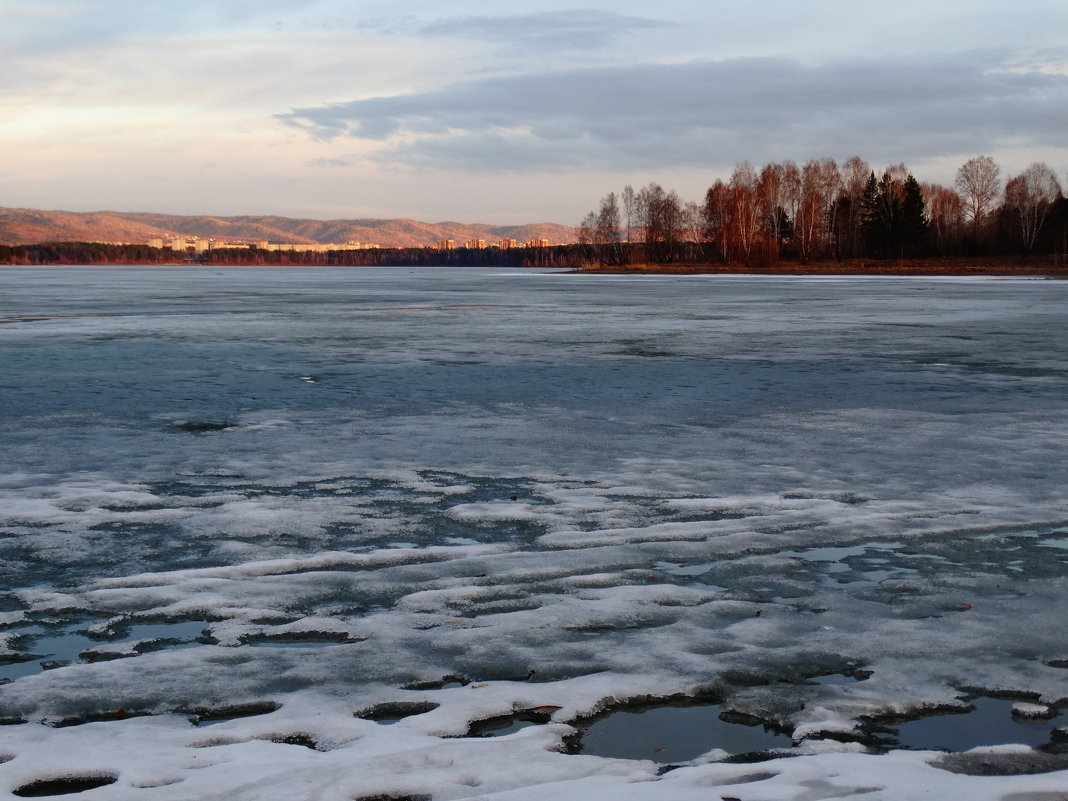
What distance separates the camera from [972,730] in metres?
3.04

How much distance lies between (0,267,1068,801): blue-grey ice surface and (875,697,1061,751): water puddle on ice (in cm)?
8

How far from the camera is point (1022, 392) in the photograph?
34.1 feet

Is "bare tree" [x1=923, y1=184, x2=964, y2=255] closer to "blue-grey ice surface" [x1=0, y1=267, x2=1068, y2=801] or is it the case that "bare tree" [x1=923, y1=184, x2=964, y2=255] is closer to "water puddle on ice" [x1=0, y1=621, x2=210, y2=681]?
"blue-grey ice surface" [x1=0, y1=267, x2=1068, y2=801]

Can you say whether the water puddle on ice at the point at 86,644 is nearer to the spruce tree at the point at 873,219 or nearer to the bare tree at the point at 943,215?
the spruce tree at the point at 873,219

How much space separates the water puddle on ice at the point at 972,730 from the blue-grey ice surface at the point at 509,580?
0.25 feet

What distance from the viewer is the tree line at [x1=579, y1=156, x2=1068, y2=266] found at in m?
80.4

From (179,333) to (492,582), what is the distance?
15469mm

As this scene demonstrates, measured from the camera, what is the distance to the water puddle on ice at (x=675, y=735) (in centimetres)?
292

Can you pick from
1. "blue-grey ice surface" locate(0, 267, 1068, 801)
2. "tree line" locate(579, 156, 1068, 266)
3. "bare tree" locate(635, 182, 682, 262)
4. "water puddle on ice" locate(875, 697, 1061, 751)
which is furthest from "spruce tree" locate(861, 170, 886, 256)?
"water puddle on ice" locate(875, 697, 1061, 751)

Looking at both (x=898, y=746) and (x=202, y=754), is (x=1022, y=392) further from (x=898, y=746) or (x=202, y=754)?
(x=202, y=754)

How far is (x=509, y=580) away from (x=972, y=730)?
198cm

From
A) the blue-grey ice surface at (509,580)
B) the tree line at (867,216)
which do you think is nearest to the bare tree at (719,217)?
the tree line at (867,216)

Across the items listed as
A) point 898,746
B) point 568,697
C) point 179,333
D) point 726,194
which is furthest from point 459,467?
point 726,194

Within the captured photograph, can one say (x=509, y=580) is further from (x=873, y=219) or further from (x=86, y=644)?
(x=873, y=219)
